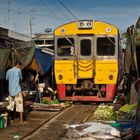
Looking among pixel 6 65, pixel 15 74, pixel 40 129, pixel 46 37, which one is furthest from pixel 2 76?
pixel 46 37

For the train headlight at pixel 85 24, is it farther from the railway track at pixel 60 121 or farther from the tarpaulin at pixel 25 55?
the railway track at pixel 60 121

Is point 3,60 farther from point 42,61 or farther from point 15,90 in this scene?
point 42,61

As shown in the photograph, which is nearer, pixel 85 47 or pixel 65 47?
pixel 85 47

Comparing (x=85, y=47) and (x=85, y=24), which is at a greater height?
(x=85, y=24)

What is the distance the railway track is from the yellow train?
2.92 feet

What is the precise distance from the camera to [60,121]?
12805mm

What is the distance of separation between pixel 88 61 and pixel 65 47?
3.98 feet

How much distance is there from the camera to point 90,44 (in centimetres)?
1767

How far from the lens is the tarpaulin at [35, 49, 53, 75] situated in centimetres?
1834

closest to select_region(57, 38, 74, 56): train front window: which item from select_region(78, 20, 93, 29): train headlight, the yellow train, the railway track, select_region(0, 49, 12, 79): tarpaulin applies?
the yellow train

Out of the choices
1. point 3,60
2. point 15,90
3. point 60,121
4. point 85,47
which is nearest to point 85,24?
point 85,47

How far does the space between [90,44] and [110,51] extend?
2.80 ft

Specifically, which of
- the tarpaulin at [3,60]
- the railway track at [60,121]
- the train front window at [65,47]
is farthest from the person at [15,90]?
the train front window at [65,47]

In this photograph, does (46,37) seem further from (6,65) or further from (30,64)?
(6,65)
